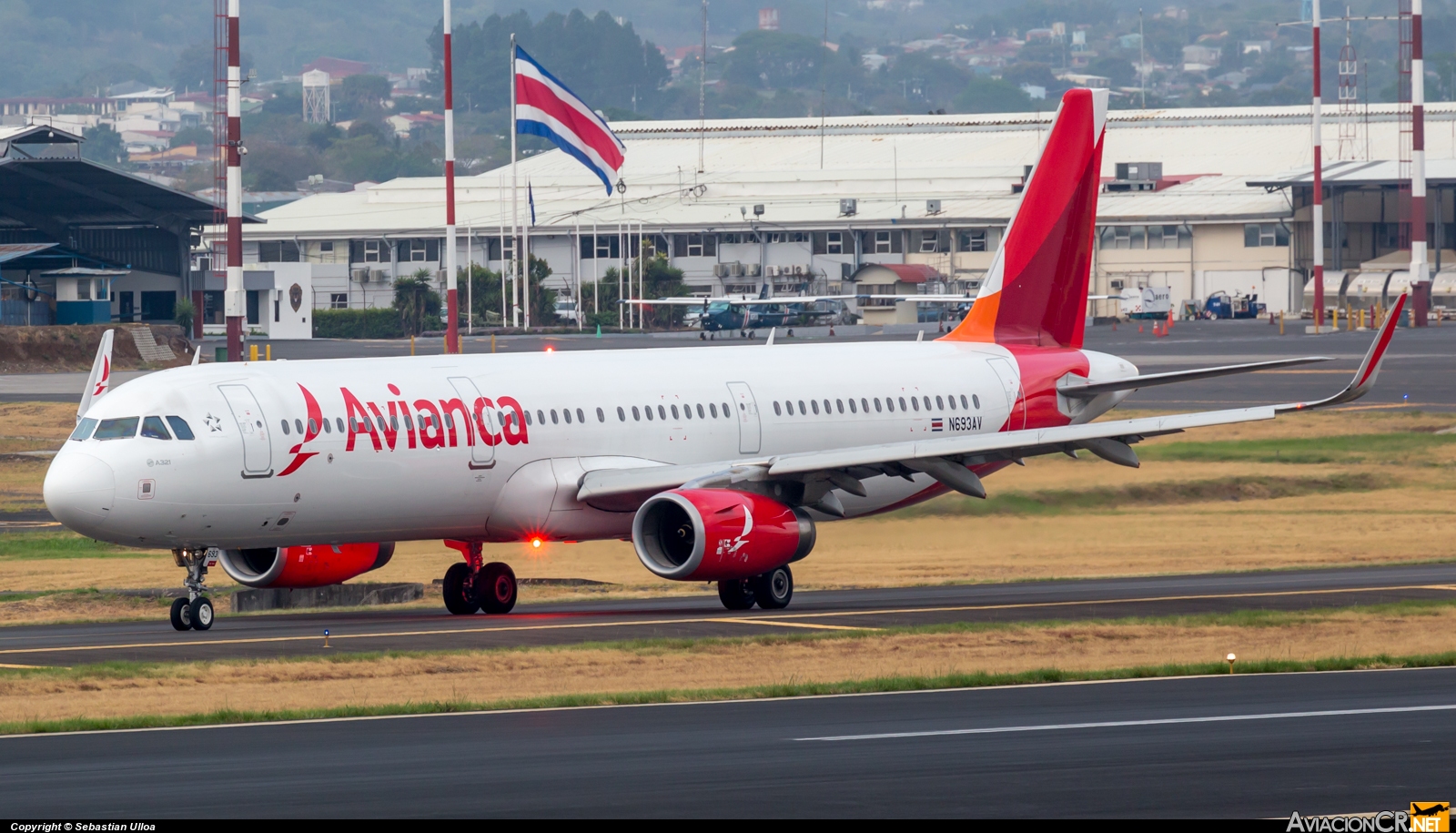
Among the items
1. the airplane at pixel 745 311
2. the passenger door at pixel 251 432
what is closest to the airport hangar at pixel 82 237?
the airplane at pixel 745 311

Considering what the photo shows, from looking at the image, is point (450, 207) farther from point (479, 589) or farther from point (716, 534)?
point (716, 534)

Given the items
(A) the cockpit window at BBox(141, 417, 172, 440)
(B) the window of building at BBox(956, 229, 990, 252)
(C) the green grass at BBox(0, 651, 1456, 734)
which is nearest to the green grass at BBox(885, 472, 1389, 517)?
(A) the cockpit window at BBox(141, 417, 172, 440)

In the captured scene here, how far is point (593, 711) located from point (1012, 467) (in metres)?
25.4

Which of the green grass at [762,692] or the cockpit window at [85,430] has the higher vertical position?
the cockpit window at [85,430]

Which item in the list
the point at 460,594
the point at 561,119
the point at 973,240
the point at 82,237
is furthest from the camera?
the point at 973,240

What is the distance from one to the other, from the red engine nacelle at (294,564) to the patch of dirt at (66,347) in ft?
228

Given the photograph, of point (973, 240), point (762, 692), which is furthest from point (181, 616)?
point (973, 240)

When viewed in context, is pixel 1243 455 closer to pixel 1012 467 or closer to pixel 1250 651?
pixel 1012 467

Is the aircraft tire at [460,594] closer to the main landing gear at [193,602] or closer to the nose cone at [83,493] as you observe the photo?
the main landing gear at [193,602]

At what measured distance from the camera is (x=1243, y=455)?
56562mm

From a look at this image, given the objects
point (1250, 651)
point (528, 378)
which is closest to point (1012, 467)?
point (528, 378)

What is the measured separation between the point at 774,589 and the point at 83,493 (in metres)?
10.6

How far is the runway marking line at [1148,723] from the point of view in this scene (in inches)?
762

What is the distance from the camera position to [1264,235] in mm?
157875
